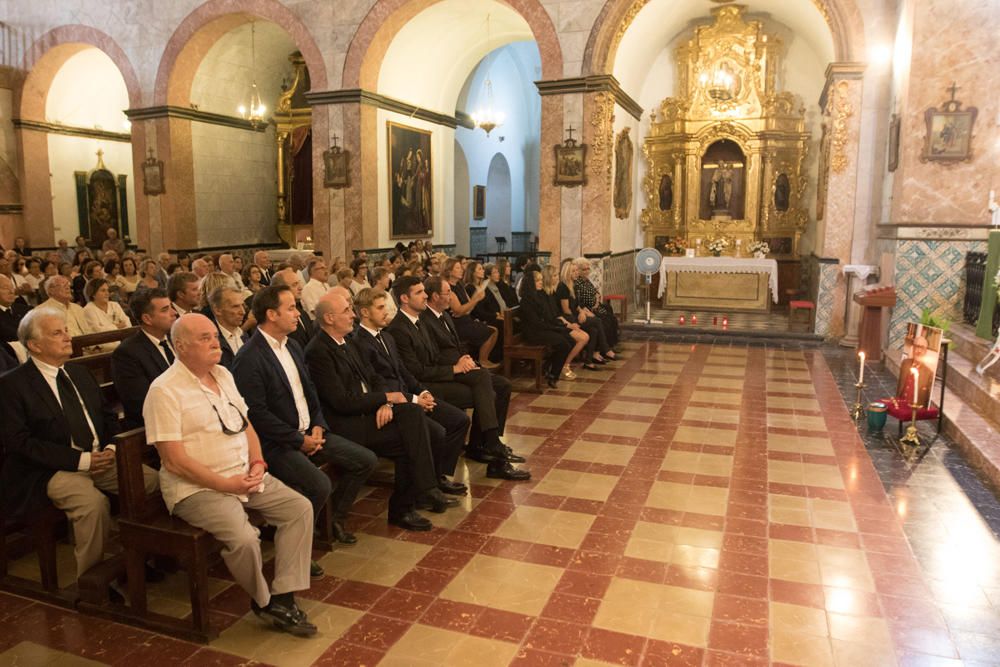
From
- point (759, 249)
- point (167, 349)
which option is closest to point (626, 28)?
point (759, 249)

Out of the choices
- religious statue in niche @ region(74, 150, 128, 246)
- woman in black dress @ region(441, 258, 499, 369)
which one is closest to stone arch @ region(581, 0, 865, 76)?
woman in black dress @ region(441, 258, 499, 369)

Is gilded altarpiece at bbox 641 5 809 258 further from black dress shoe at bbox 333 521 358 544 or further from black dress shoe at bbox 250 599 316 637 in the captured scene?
black dress shoe at bbox 250 599 316 637

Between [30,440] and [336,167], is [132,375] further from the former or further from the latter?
[336,167]

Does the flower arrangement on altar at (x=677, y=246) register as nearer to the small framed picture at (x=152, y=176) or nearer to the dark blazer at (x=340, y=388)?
the small framed picture at (x=152, y=176)

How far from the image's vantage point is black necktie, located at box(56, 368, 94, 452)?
364cm

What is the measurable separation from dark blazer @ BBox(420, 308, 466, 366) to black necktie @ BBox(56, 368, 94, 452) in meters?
2.48

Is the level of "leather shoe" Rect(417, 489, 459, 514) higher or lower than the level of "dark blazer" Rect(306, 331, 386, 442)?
lower

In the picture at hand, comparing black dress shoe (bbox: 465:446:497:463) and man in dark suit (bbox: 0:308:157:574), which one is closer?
man in dark suit (bbox: 0:308:157:574)

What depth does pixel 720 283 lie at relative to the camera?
13.9 meters

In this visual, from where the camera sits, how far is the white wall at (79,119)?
620 inches

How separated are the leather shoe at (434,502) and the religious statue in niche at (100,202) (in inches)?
579

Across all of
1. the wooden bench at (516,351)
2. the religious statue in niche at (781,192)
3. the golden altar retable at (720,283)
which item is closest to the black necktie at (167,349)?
the wooden bench at (516,351)

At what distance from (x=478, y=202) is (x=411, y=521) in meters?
15.2

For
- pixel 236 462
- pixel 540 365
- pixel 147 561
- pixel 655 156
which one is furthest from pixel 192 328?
pixel 655 156
